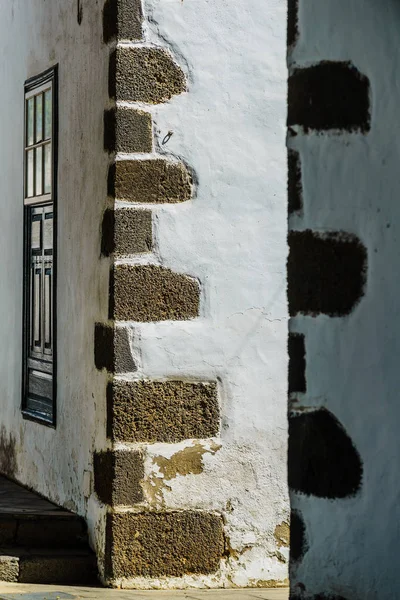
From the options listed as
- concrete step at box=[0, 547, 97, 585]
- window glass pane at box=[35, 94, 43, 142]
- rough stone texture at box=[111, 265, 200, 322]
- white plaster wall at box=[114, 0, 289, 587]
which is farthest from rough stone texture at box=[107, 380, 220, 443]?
window glass pane at box=[35, 94, 43, 142]

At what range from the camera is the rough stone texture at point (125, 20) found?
244 inches

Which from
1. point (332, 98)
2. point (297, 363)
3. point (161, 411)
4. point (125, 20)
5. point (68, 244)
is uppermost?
point (125, 20)

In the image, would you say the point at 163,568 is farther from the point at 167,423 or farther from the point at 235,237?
the point at 235,237

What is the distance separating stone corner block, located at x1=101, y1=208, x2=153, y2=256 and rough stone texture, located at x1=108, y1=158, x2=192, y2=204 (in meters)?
0.07

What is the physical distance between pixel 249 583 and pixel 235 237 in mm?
1756

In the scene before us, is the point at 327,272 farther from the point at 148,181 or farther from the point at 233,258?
the point at 233,258

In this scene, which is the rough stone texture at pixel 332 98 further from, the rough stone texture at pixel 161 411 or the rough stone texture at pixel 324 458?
the rough stone texture at pixel 161 411

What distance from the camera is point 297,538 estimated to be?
2.55m

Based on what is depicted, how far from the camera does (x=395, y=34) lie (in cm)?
251

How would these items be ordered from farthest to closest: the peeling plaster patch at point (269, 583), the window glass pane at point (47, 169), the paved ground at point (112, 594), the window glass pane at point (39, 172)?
the window glass pane at point (39, 172)
the window glass pane at point (47, 169)
the peeling plaster patch at point (269, 583)
the paved ground at point (112, 594)

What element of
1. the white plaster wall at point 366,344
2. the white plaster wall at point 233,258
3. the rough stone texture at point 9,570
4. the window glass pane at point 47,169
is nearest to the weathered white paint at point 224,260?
the white plaster wall at point 233,258

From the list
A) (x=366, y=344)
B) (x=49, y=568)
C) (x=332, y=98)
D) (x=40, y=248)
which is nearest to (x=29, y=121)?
(x=40, y=248)

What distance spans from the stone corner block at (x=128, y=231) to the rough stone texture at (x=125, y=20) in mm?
865

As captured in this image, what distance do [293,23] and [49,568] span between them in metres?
4.26
